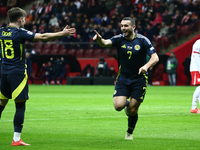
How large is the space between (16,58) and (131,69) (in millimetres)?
2064

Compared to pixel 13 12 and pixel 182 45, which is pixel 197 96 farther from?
pixel 182 45

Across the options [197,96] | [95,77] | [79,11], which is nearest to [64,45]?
[95,77]

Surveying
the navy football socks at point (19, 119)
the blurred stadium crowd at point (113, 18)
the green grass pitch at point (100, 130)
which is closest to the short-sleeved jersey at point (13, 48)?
the navy football socks at point (19, 119)

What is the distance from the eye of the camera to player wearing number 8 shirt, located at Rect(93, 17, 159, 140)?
23.4ft

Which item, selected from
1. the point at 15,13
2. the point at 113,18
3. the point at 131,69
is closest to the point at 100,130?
the point at 131,69

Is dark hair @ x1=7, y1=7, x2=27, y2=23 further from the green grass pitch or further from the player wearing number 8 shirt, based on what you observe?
the green grass pitch

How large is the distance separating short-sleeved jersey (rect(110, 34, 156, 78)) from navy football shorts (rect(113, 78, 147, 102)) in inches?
6.0

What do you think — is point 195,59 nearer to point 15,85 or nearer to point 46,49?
point 15,85


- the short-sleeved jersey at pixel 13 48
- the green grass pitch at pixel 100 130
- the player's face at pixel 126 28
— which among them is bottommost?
the green grass pitch at pixel 100 130

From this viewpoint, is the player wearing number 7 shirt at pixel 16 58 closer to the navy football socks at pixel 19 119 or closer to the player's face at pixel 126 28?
the navy football socks at pixel 19 119

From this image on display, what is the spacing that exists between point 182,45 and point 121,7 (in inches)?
227

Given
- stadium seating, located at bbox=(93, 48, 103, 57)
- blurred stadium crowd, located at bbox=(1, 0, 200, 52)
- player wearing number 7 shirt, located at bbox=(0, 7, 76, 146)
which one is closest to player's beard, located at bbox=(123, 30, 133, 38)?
player wearing number 7 shirt, located at bbox=(0, 7, 76, 146)

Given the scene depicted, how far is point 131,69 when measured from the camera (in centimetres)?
725

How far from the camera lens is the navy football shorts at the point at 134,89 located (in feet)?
23.5
